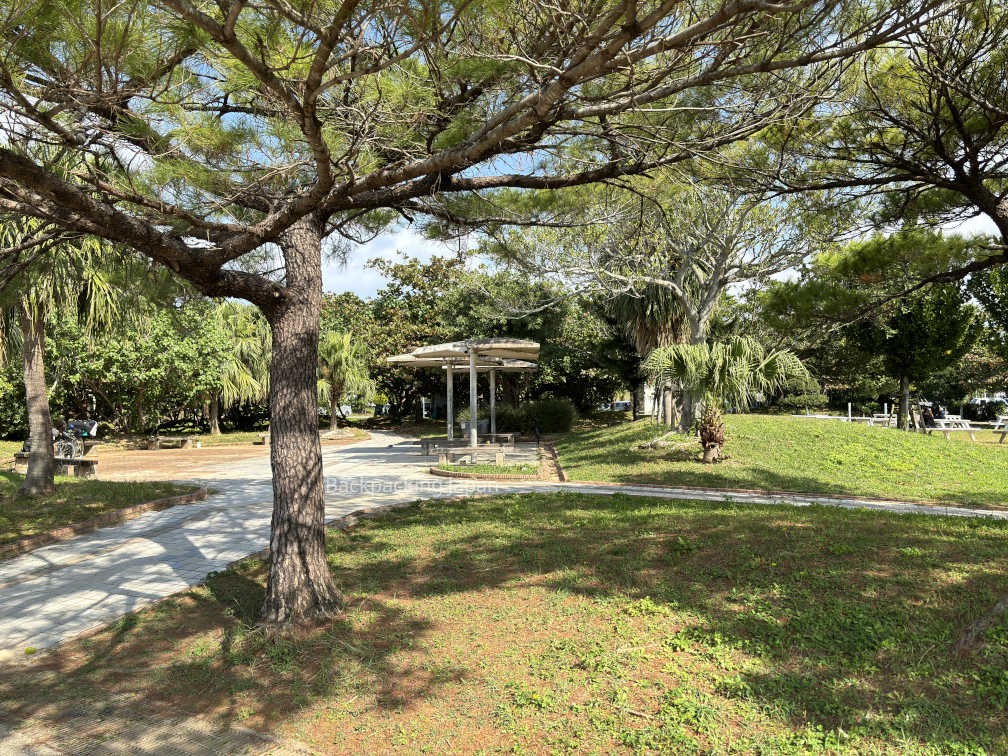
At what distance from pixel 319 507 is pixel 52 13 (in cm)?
349

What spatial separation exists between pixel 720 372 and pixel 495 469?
5159 mm

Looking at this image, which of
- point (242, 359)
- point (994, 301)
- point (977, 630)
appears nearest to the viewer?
point (977, 630)

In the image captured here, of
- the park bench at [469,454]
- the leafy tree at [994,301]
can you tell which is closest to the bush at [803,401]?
the leafy tree at [994,301]

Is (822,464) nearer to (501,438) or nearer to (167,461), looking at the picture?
(501,438)

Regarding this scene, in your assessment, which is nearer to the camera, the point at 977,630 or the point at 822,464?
the point at 977,630

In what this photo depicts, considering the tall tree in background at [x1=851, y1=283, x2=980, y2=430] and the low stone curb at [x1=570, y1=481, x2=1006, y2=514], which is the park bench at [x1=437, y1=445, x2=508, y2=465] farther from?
the tall tree in background at [x1=851, y1=283, x2=980, y2=430]

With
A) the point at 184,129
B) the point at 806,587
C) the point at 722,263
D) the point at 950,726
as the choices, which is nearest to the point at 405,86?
the point at 184,129

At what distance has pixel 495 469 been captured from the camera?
1300 cm

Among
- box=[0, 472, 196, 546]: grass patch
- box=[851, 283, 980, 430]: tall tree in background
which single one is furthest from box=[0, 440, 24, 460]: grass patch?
box=[851, 283, 980, 430]: tall tree in background

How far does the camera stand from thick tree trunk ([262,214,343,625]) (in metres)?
4.32

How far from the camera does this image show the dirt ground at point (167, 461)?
13.7 m

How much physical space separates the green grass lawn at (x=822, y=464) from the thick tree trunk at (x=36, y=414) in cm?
912

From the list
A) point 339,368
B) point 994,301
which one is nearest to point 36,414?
point 339,368

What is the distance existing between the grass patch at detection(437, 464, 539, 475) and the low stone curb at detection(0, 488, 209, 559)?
5.10 metres
